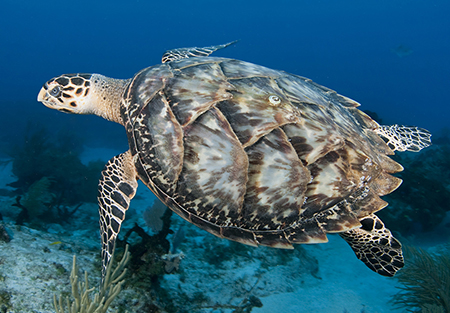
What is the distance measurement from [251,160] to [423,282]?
3.85m

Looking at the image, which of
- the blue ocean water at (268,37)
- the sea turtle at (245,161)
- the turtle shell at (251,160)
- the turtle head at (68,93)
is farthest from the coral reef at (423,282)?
the blue ocean water at (268,37)

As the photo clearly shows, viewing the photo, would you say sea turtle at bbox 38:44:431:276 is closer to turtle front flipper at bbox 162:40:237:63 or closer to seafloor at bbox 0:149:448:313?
Result: seafloor at bbox 0:149:448:313

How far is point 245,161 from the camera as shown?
1.97 m

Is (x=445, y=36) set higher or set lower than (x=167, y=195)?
higher

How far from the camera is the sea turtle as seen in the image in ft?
6.50

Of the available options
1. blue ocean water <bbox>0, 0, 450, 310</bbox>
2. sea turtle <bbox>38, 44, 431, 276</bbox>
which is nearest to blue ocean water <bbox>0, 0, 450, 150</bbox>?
blue ocean water <bbox>0, 0, 450, 310</bbox>

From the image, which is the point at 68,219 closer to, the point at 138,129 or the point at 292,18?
the point at 138,129

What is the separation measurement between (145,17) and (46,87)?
10590 centimetres

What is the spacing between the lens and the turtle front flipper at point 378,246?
2471 mm

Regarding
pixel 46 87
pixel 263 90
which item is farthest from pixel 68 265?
pixel 263 90

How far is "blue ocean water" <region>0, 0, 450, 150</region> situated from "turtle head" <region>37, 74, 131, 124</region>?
62218 mm

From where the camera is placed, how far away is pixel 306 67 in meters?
69.9

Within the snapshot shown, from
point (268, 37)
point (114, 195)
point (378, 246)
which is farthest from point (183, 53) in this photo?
point (268, 37)

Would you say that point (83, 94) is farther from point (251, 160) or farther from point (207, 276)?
point (207, 276)
